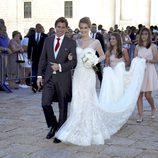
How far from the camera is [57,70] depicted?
677cm

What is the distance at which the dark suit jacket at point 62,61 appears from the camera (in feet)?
22.5

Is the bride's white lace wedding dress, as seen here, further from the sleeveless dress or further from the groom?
the sleeveless dress

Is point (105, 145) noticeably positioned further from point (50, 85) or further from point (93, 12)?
point (93, 12)

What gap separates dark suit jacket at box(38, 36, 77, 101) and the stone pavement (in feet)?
3.06

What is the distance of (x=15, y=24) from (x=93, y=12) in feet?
27.4

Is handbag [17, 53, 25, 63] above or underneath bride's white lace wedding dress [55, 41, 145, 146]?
above

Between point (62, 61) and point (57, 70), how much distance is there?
0.19m

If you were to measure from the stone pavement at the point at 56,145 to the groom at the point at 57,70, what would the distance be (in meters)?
0.45

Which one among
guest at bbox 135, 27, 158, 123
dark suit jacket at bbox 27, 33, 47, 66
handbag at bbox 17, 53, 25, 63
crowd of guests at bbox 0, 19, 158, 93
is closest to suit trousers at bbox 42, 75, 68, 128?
guest at bbox 135, 27, 158, 123

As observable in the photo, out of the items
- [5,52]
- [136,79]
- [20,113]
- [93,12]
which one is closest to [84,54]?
[136,79]

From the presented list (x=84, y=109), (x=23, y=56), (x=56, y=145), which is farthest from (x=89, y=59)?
(x=23, y=56)

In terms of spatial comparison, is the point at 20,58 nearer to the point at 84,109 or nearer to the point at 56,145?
the point at 84,109

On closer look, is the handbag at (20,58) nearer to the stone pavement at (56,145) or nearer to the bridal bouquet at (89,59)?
the stone pavement at (56,145)

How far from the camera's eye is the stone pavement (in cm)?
640
